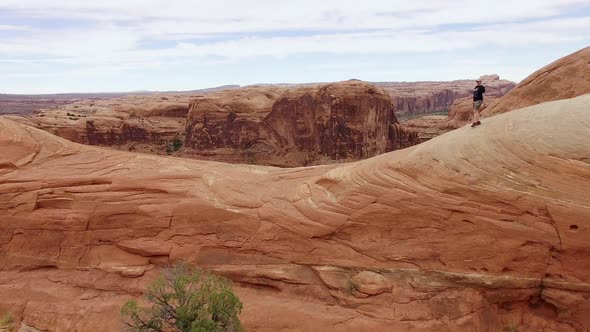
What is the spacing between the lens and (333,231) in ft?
40.3

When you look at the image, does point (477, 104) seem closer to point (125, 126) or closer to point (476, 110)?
point (476, 110)

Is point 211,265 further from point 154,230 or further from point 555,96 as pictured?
point 555,96

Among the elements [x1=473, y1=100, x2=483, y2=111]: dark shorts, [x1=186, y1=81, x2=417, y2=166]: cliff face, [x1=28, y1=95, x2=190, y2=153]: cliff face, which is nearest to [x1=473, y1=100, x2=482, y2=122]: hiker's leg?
[x1=473, y1=100, x2=483, y2=111]: dark shorts

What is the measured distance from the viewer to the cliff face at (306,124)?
4612cm

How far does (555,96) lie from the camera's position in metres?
15.1

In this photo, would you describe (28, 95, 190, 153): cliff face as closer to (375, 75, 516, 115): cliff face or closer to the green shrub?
the green shrub

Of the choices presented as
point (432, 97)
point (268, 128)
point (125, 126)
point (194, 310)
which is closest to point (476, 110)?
point (194, 310)

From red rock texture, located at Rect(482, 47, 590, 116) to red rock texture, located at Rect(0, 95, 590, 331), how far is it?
4.27m

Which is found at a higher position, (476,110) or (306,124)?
(476,110)

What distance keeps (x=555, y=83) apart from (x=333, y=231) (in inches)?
369

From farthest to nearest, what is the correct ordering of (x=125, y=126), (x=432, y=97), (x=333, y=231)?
(x=432, y=97)
(x=125, y=126)
(x=333, y=231)

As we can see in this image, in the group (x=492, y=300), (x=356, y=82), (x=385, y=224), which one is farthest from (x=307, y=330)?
(x=356, y=82)

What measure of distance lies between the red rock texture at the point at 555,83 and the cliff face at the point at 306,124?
29733 mm

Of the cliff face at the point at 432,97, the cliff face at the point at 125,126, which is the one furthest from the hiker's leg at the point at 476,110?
the cliff face at the point at 432,97
